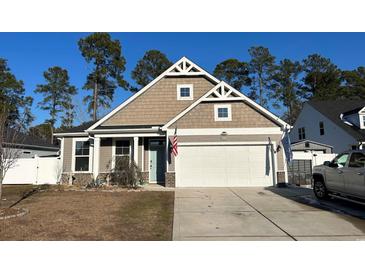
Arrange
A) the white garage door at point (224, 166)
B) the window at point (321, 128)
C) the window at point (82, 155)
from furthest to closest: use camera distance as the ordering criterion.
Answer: the window at point (321, 128)
the window at point (82, 155)
the white garage door at point (224, 166)

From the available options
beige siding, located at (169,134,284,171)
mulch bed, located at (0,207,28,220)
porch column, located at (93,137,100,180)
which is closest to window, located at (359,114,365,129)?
beige siding, located at (169,134,284,171)

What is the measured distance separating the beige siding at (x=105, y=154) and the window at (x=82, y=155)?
103cm

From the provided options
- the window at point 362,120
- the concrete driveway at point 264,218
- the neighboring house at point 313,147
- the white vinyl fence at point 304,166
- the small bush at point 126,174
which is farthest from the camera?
the window at point 362,120

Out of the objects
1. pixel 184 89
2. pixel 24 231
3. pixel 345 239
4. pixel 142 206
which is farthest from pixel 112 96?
pixel 345 239

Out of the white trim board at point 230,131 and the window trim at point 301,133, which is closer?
the white trim board at point 230,131

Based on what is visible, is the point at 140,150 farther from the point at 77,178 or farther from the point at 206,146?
the point at 77,178

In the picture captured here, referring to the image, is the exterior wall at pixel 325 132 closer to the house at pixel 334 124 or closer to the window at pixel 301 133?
the house at pixel 334 124

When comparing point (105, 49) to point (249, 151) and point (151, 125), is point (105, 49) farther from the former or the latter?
point (249, 151)

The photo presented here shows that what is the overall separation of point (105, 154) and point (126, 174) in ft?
8.40

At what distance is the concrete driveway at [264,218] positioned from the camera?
5.50 m

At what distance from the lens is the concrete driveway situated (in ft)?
18.1

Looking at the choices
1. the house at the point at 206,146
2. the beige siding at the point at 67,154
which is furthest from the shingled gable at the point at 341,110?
the beige siding at the point at 67,154

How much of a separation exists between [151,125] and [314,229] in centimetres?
1043

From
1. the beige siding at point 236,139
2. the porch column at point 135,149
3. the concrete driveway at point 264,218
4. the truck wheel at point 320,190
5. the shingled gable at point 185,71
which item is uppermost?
the shingled gable at point 185,71
